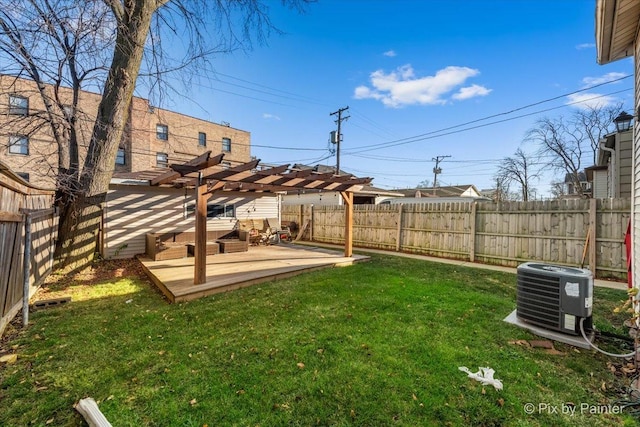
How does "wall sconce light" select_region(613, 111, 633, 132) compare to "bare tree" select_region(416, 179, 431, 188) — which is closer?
"wall sconce light" select_region(613, 111, 633, 132)

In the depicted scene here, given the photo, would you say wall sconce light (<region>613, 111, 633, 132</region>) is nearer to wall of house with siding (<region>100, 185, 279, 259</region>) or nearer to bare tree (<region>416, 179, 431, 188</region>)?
wall of house with siding (<region>100, 185, 279, 259</region>)

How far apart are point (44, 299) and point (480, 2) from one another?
43.8 feet

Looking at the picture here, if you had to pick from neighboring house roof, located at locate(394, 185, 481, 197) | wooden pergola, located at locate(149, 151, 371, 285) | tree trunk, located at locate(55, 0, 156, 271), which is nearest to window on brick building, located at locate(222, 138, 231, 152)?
neighboring house roof, located at locate(394, 185, 481, 197)

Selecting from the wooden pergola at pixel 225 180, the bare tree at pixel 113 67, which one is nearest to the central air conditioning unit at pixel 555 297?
the wooden pergola at pixel 225 180

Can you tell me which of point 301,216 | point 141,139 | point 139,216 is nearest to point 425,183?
point 301,216

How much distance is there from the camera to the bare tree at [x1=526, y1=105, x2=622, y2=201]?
21.5 metres

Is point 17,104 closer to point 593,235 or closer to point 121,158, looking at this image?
point 593,235

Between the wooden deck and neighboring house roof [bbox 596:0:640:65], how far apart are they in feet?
19.7

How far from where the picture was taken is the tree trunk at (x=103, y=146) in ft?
18.9

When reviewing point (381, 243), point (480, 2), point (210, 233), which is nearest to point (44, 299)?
point (210, 233)

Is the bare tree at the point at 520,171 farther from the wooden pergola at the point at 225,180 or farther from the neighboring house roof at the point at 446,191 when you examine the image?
the wooden pergola at the point at 225,180

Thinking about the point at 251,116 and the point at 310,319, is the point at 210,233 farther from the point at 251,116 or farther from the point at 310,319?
the point at 251,116

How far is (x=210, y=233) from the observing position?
9.26 m

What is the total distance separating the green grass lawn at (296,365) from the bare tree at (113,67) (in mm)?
2803
